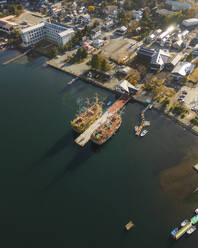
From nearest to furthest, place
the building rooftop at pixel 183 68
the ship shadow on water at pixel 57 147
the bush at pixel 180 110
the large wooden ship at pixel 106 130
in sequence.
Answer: the ship shadow on water at pixel 57 147 → the large wooden ship at pixel 106 130 → the bush at pixel 180 110 → the building rooftop at pixel 183 68

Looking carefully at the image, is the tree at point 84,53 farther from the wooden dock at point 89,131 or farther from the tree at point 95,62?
the wooden dock at point 89,131

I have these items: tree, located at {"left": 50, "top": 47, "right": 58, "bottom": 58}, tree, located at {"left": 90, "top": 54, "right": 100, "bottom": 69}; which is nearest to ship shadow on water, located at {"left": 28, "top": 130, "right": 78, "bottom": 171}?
tree, located at {"left": 90, "top": 54, "right": 100, "bottom": 69}

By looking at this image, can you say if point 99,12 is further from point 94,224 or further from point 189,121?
point 94,224

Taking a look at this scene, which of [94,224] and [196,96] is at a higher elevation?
[196,96]

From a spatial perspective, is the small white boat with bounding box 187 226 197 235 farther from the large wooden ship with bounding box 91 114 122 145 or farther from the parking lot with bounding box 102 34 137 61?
the parking lot with bounding box 102 34 137 61

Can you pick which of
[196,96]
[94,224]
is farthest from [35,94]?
[196,96]

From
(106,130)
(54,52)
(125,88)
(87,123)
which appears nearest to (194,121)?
(125,88)

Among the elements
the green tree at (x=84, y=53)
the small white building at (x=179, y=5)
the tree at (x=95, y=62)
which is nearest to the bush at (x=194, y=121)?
the tree at (x=95, y=62)
